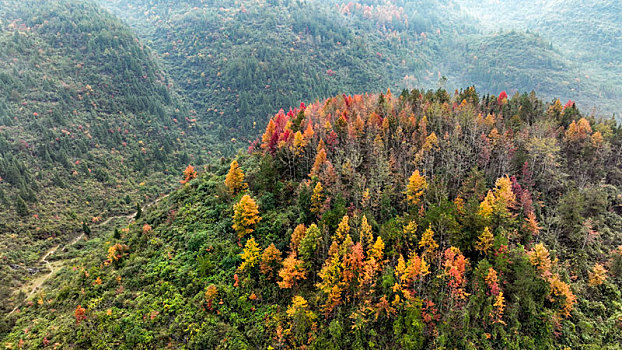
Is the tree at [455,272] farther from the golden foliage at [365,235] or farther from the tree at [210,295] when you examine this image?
the tree at [210,295]

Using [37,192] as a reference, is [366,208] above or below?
above

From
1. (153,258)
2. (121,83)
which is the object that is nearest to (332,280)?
(153,258)

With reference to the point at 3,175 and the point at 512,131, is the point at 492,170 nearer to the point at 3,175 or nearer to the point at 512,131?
the point at 512,131

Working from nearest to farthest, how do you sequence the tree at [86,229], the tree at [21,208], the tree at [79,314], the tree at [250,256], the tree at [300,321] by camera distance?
1. the tree at [300,321]
2. the tree at [79,314]
3. the tree at [250,256]
4. the tree at [21,208]
5. the tree at [86,229]

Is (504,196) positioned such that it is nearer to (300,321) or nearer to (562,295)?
(562,295)

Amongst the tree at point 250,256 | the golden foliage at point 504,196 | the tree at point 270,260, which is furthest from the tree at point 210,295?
the golden foliage at point 504,196

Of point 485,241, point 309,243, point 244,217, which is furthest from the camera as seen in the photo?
point 244,217

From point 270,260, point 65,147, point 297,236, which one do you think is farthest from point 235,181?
point 65,147
